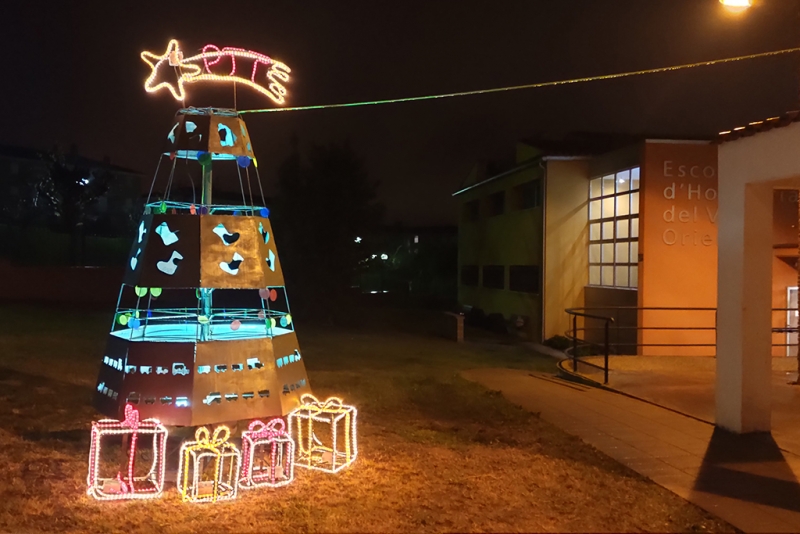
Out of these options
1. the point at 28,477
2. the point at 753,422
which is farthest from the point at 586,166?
the point at 28,477

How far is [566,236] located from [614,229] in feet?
7.23

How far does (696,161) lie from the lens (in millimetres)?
16953

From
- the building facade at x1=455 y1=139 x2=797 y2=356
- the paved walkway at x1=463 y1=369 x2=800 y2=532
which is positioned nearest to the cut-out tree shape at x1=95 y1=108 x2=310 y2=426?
the paved walkway at x1=463 y1=369 x2=800 y2=532

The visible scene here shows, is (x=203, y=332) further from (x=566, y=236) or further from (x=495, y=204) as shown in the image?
(x=495, y=204)

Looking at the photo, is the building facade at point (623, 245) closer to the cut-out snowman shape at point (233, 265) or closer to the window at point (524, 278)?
the window at point (524, 278)

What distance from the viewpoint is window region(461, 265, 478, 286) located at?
29234 mm

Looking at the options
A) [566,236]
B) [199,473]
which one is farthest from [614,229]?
[199,473]

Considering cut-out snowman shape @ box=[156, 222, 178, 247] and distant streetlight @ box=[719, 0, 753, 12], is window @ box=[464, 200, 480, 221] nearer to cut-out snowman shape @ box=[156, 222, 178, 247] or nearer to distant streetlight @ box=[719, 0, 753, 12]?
distant streetlight @ box=[719, 0, 753, 12]

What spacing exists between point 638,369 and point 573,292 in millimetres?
8039

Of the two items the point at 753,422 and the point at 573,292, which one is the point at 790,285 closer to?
the point at 573,292

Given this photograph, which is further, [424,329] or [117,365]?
[424,329]

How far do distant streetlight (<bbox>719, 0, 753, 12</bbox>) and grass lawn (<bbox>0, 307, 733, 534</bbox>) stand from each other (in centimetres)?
534

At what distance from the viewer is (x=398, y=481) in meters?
6.36

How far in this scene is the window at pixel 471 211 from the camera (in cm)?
2988
